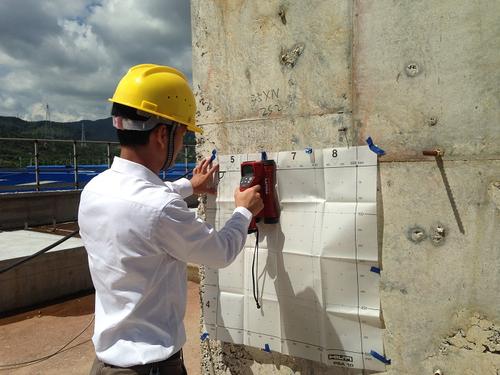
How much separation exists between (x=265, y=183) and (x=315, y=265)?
1.61 feet

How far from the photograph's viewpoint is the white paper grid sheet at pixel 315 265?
1.90 meters

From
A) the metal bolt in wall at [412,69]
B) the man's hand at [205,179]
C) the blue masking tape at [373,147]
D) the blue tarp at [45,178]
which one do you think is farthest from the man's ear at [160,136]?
the blue tarp at [45,178]

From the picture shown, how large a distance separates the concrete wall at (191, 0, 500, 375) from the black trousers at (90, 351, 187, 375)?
749 mm

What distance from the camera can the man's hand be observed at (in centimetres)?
240

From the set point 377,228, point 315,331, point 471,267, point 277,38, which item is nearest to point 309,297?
point 315,331

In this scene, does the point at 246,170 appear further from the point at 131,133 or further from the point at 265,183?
the point at 131,133

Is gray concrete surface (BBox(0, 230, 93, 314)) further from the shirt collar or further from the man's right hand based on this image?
the man's right hand

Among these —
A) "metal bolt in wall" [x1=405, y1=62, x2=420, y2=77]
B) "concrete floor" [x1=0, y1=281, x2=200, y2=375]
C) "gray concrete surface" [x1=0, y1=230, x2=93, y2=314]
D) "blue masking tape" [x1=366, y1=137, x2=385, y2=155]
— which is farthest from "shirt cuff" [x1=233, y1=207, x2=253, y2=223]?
"gray concrete surface" [x1=0, y1=230, x2=93, y2=314]

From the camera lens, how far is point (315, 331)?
2.09 metres

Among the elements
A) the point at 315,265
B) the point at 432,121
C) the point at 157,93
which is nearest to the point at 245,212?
the point at 315,265

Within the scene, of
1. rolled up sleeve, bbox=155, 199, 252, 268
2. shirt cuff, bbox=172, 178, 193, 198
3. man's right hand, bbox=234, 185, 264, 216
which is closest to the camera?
rolled up sleeve, bbox=155, 199, 252, 268

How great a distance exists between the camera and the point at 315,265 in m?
2.04

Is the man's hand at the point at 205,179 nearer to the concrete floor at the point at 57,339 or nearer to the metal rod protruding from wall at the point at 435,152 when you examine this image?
the metal rod protruding from wall at the point at 435,152

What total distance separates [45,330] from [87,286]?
1502mm
